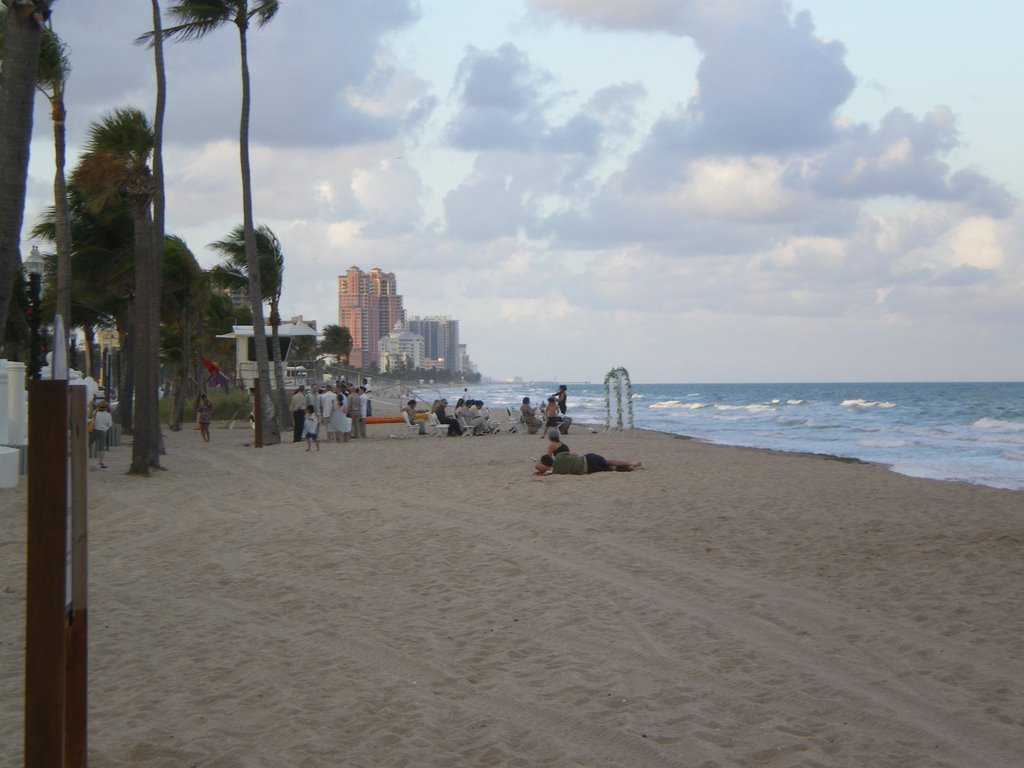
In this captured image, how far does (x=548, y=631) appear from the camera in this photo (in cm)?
640

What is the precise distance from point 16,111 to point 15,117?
0.10 feet

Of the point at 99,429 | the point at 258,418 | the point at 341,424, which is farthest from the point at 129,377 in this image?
the point at 99,429

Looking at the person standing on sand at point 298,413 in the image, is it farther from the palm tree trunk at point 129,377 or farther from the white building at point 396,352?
the white building at point 396,352

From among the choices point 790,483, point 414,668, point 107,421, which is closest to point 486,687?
point 414,668

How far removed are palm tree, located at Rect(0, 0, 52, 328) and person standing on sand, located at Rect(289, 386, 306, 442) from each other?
1903cm

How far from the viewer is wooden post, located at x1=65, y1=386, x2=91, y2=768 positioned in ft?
11.3

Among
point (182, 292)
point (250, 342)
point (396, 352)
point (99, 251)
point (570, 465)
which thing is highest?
point (396, 352)

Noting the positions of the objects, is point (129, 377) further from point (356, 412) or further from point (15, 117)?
point (15, 117)

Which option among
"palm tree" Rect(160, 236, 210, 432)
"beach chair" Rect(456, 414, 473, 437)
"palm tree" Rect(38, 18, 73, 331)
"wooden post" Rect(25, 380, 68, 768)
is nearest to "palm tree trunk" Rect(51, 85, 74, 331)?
"palm tree" Rect(38, 18, 73, 331)

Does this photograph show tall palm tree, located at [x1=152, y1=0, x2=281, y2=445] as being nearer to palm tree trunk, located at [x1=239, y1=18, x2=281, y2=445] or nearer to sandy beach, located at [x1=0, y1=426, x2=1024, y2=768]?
palm tree trunk, located at [x1=239, y1=18, x2=281, y2=445]

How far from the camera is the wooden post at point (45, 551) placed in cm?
324

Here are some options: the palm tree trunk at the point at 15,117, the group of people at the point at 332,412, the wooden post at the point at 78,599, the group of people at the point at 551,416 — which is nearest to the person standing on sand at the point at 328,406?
the group of people at the point at 332,412

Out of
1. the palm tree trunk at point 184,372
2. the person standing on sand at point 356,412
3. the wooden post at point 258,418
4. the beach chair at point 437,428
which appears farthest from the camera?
the palm tree trunk at point 184,372

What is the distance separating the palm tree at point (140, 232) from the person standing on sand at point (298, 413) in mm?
7289
